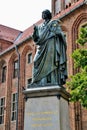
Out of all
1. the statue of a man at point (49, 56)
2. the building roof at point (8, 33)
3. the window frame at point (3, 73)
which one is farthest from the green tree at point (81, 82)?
the building roof at point (8, 33)

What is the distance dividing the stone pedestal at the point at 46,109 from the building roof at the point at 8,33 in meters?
28.6

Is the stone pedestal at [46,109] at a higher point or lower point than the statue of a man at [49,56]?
lower

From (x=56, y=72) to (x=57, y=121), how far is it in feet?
4.59

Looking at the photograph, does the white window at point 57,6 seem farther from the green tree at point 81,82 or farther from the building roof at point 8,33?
the green tree at point 81,82

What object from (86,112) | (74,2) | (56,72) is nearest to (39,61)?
(56,72)

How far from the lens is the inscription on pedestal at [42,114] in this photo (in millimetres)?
6965

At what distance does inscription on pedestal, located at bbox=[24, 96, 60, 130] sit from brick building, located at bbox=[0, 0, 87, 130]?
12.0 meters

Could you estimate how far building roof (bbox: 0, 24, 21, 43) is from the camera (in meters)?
36.0

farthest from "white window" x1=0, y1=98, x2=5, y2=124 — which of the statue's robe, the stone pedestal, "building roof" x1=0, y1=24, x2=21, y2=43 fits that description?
the stone pedestal

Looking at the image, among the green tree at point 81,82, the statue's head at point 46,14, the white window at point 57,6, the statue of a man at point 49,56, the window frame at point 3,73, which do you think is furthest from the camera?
the window frame at point 3,73

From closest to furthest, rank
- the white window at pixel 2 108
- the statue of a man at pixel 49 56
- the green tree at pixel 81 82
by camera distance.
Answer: the statue of a man at pixel 49 56
the green tree at pixel 81 82
the white window at pixel 2 108

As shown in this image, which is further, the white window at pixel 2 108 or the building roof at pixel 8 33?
the building roof at pixel 8 33

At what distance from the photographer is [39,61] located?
26.3ft

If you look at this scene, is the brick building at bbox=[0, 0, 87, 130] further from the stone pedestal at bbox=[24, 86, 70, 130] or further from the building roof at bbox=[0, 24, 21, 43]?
the stone pedestal at bbox=[24, 86, 70, 130]
